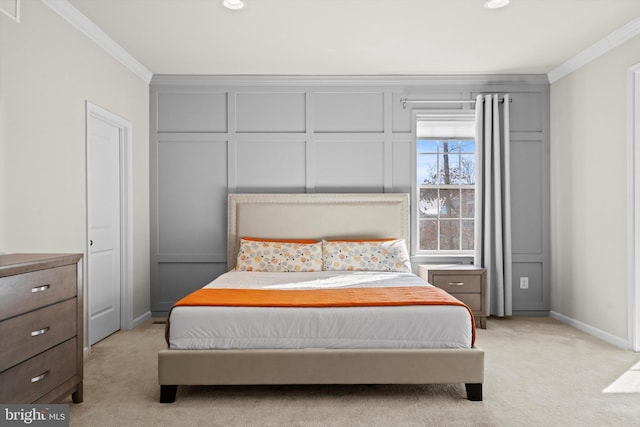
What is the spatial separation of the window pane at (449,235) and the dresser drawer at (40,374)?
3874mm

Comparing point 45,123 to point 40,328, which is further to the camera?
point 45,123

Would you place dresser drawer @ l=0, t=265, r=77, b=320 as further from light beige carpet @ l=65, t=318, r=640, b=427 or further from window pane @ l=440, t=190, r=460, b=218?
window pane @ l=440, t=190, r=460, b=218

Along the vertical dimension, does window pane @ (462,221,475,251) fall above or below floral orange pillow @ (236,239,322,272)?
above

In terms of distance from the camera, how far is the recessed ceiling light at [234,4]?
329cm

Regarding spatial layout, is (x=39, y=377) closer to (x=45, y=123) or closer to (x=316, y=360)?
(x=316, y=360)

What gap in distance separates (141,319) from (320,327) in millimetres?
2758

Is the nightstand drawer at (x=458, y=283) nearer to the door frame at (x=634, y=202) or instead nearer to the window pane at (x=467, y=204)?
the window pane at (x=467, y=204)

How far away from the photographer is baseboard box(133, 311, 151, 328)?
15.2ft

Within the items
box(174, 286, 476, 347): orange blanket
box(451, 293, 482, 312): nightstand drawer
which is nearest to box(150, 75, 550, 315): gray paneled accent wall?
box(451, 293, 482, 312): nightstand drawer

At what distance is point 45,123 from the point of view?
3.14 meters

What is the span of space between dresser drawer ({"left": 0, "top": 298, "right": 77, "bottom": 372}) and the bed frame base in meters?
0.56

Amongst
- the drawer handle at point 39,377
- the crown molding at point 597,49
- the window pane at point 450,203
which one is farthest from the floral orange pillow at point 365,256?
the drawer handle at point 39,377

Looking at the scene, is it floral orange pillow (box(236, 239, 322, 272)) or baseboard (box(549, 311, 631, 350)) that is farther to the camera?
floral orange pillow (box(236, 239, 322, 272))

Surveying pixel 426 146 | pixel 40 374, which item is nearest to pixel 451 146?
pixel 426 146
